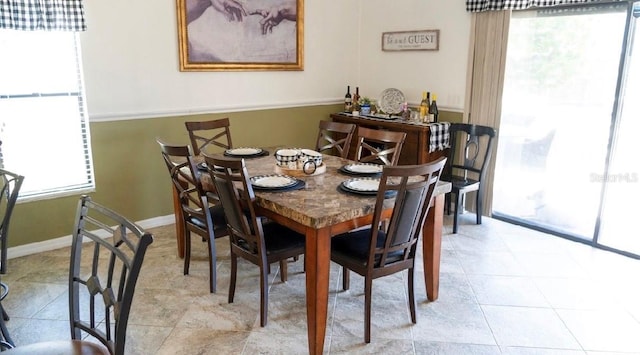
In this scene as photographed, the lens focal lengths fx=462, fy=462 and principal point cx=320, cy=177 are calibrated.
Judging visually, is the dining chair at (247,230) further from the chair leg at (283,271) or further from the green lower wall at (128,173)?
the green lower wall at (128,173)

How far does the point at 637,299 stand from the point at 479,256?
1.00m

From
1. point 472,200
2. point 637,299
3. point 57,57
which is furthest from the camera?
point 472,200

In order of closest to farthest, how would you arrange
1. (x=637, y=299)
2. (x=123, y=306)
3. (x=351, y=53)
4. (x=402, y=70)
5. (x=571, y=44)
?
1. (x=123, y=306)
2. (x=637, y=299)
3. (x=571, y=44)
4. (x=402, y=70)
5. (x=351, y=53)

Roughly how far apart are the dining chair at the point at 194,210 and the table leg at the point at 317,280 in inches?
36.4

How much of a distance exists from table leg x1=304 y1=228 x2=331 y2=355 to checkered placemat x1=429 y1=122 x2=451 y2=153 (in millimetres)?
2236

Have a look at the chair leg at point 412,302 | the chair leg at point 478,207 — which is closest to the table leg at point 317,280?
the chair leg at point 412,302

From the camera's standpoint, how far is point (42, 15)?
316cm

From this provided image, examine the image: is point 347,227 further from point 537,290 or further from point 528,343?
point 537,290

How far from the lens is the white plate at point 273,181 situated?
2496mm

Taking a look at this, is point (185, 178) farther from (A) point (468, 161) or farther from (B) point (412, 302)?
(A) point (468, 161)

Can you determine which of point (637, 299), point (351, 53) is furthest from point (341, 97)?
point (637, 299)

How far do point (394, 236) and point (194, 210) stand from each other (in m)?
1.37

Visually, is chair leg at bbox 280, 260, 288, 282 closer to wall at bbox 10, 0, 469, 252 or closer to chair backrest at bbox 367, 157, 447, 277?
chair backrest at bbox 367, 157, 447, 277

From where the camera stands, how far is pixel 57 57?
3445 millimetres
